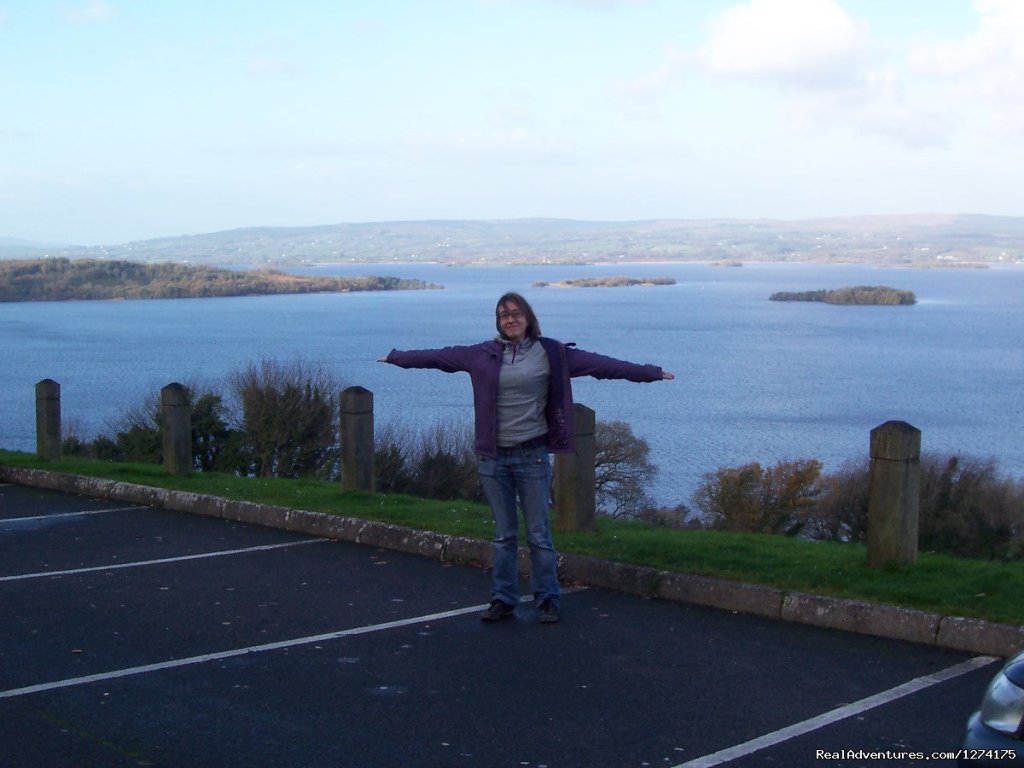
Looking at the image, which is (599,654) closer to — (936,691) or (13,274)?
(936,691)

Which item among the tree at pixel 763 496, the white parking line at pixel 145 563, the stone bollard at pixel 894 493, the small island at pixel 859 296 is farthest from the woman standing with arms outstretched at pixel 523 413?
Answer: the small island at pixel 859 296

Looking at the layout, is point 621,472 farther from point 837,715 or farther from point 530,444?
point 837,715

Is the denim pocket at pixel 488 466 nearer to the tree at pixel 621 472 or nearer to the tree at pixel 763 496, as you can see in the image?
the tree at pixel 763 496

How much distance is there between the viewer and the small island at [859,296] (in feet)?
507

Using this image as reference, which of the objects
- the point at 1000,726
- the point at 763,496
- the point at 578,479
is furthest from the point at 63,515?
the point at 763,496

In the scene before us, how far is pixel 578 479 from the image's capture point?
9172 mm

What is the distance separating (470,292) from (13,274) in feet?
202

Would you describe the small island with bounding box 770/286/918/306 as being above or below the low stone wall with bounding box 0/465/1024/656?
below

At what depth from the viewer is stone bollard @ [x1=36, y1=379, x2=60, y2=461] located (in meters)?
14.3

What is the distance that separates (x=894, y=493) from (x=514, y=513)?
2329mm

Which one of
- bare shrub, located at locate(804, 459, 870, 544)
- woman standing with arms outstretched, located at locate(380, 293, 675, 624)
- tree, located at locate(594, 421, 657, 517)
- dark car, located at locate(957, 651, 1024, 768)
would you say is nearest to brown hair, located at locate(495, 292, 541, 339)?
woman standing with arms outstretched, located at locate(380, 293, 675, 624)

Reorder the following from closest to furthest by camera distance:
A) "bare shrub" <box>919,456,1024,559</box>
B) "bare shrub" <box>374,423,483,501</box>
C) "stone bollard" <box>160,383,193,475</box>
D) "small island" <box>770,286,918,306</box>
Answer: "stone bollard" <box>160,383,193,475</box> < "bare shrub" <box>919,456,1024,559</box> < "bare shrub" <box>374,423,483,501</box> < "small island" <box>770,286,918,306</box>

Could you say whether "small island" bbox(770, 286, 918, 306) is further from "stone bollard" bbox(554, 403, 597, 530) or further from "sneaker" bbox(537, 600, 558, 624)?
"sneaker" bbox(537, 600, 558, 624)

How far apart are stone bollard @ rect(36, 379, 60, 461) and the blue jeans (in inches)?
344
